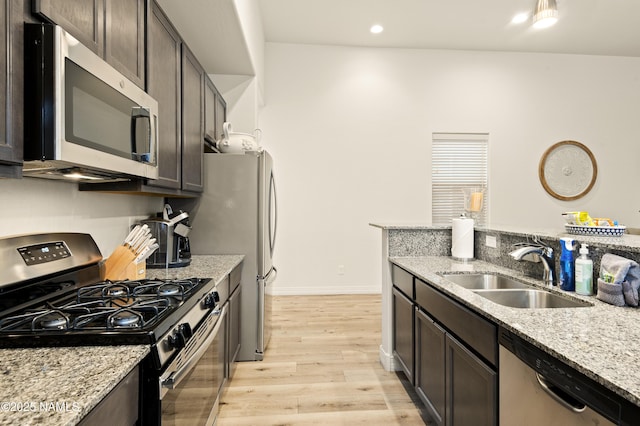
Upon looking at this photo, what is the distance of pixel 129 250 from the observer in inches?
68.6

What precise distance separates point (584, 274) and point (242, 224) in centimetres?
210

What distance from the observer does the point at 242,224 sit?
2670mm

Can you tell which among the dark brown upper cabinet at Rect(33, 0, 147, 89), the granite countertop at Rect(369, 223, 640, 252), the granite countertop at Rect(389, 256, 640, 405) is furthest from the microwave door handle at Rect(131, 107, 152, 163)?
the granite countertop at Rect(369, 223, 640, 252)

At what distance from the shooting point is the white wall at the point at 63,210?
4.31 feet

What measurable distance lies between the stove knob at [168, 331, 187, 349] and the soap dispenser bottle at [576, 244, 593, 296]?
157 cm

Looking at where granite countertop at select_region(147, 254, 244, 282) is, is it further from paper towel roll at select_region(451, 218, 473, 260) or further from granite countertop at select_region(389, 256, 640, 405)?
paper towel roll at select_region(451, 218, 473, 260)

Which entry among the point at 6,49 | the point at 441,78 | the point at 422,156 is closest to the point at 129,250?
the point at 6,49

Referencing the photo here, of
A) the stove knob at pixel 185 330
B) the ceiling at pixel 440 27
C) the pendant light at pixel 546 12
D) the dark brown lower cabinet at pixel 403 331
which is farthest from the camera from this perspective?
the ceiling at pixel 440 27

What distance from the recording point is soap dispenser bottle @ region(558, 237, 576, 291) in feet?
4.95

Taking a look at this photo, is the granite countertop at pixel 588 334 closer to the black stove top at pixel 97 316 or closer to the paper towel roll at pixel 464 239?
the paper towel roll at pixel 464 239

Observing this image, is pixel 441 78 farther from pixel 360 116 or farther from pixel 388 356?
pixel 388 356

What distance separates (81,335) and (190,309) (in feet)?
1.36

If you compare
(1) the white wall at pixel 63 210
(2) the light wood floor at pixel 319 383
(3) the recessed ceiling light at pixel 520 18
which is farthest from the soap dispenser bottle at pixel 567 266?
(3) the recessed ceiling light at pixel 520 18

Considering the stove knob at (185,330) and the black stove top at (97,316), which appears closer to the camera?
the black stove top at (97,316)
